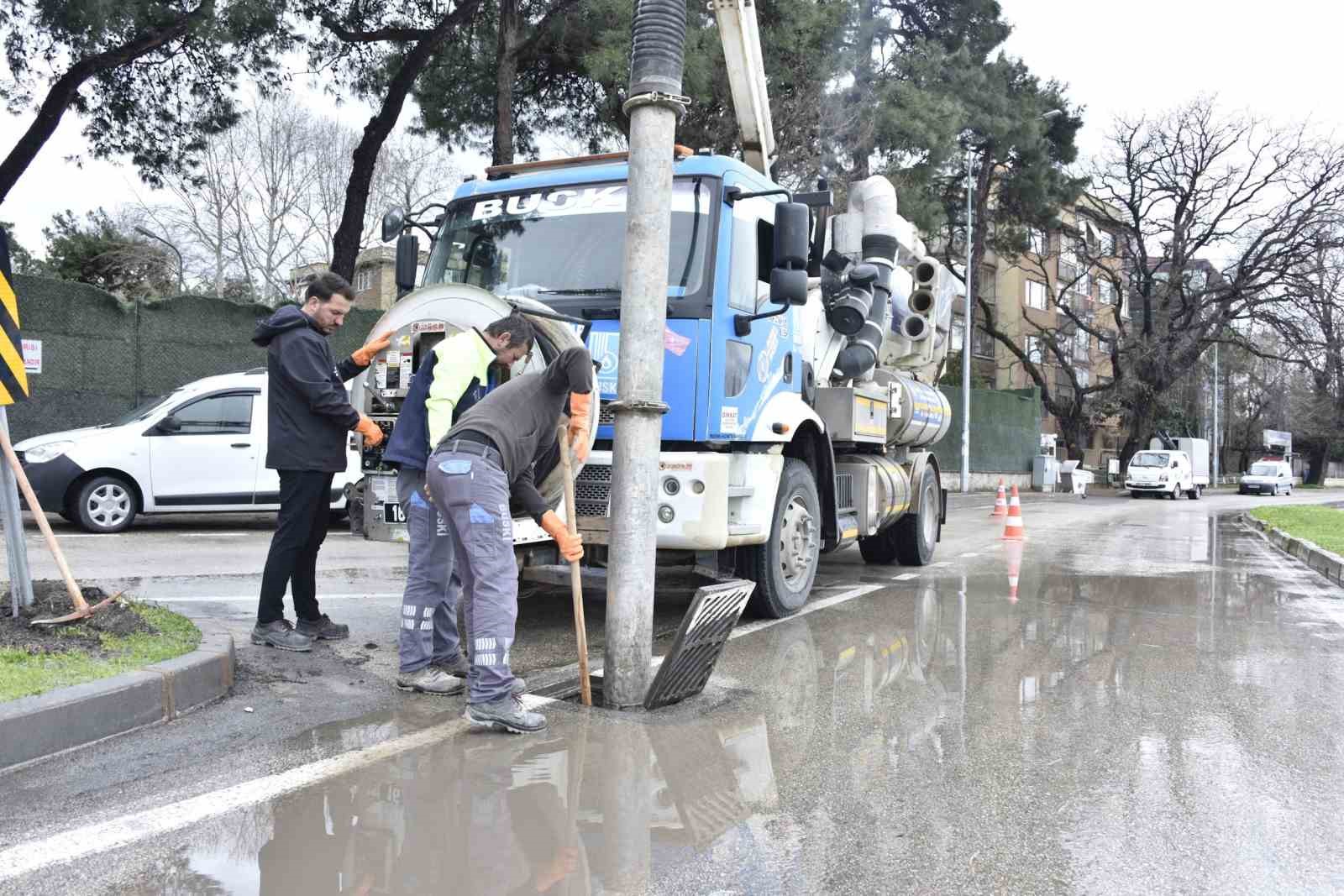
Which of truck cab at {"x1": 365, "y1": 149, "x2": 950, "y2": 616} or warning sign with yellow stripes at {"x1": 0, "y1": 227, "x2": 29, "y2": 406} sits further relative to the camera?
truck cab at {"x1": 365, "y1": 149, "x2": 950, "y2": 616}

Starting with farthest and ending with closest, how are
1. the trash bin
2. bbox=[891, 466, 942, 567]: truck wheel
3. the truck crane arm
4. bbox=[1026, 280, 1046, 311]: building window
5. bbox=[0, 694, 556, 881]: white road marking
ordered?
bbox=[1026, 280, 1046, 311]: building window → the trash bin → bbox=[891, 466, 942, 567]: truck wheel → the truck crane arm → bbox=[0, 694, 556, 881]: white road marking

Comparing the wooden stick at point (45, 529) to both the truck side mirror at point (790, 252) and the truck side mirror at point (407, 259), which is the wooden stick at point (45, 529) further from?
the truck side mirror at point (790, 252)

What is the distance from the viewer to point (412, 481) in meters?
5.35

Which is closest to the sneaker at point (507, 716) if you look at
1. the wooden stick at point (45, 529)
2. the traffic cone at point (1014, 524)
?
the wooden stick at point (45, 529)

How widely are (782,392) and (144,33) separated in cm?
1256

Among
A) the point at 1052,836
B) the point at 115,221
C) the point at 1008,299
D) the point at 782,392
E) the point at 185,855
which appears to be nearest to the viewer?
the point at 185,855

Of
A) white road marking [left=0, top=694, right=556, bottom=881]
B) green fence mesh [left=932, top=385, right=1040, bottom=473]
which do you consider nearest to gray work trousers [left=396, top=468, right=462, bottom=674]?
white road marking [left=0, top=694, right=556, bottom=881]

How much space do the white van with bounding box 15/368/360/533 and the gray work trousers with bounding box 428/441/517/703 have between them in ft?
24.0

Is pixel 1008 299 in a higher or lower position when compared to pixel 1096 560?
higher

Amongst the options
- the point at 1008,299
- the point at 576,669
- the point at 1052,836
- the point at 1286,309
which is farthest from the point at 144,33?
the point at 1008,299

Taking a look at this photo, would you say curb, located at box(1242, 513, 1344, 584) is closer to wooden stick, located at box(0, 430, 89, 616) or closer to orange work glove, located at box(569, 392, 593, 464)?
orange work glove, located at box(569, 392, 593, 464)

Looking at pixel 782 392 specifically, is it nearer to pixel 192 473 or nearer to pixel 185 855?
pixel 185 855

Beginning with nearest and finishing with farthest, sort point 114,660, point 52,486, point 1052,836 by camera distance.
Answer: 1. point 1052,836
2. point 114,660
3. point 52,486

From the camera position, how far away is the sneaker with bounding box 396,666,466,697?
4.95 m
